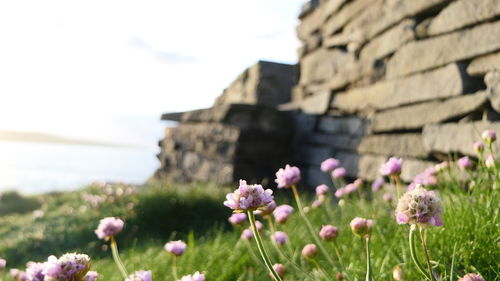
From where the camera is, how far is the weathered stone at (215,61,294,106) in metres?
7.71

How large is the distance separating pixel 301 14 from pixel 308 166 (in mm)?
2184

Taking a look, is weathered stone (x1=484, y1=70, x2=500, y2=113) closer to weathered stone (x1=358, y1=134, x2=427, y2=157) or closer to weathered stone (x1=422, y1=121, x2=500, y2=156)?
weathered stone (x1=422, y1=121, x2=500, y2=156)

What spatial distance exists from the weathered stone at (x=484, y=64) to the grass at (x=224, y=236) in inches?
34.4

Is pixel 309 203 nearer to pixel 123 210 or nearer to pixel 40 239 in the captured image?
pixel 123 210

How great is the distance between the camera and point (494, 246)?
1802 mm

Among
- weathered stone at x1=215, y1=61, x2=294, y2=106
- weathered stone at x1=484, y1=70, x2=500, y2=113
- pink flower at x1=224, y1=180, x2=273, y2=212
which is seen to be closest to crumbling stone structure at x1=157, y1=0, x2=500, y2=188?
weathered stone at x1=484, y1=70, x2=500, y2=113

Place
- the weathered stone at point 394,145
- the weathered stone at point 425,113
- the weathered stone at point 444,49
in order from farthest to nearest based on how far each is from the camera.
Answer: the weathered stone at point 394,145 → the weathered stone at point 425,113 → the weathered stone at point 444,49

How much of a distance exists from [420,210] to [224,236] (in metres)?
2.74

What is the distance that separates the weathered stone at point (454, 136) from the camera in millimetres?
3075

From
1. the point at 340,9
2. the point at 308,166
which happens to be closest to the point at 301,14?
the point at 340,9

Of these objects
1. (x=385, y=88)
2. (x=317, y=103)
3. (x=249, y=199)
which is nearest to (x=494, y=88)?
(x=385, y=88)

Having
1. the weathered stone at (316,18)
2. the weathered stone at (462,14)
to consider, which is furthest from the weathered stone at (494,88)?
the weathered stone at (316,18)

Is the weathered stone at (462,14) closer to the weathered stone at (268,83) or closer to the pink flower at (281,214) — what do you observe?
the pink flower at (281,214)

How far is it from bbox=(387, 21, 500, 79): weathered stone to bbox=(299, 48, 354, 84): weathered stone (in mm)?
992
